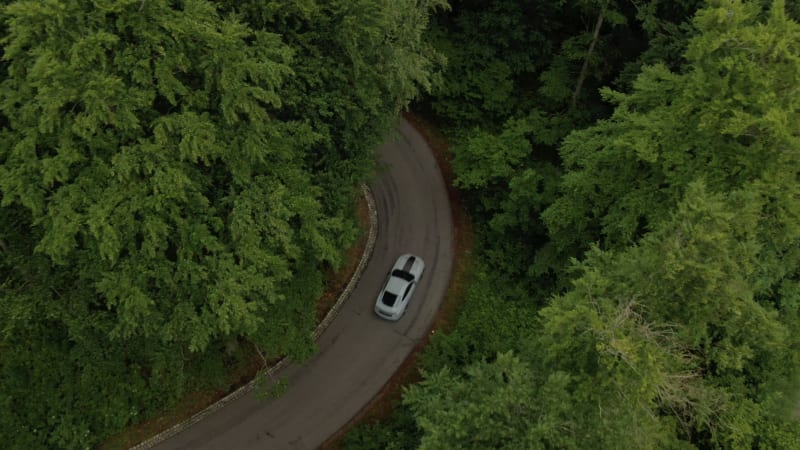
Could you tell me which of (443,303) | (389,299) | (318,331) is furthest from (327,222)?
(443,303)

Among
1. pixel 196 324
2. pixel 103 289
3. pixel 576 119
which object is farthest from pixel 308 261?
pixel 576 119

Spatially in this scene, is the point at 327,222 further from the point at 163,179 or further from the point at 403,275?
the point at 403,275

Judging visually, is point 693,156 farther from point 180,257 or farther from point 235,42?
point 180,257

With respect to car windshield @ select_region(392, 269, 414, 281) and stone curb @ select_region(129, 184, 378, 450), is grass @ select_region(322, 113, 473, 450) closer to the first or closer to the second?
car windshield @ select_region(392, 269, 414, 281)

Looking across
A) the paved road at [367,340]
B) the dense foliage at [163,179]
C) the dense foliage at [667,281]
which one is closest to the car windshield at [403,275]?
the paved road at [367,340]

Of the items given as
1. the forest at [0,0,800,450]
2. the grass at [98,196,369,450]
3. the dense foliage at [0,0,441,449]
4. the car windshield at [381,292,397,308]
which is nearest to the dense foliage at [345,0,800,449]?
the forest at [0,0,800,450]

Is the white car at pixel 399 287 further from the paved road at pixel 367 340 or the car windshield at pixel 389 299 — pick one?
the paved road at pixel 367 340
